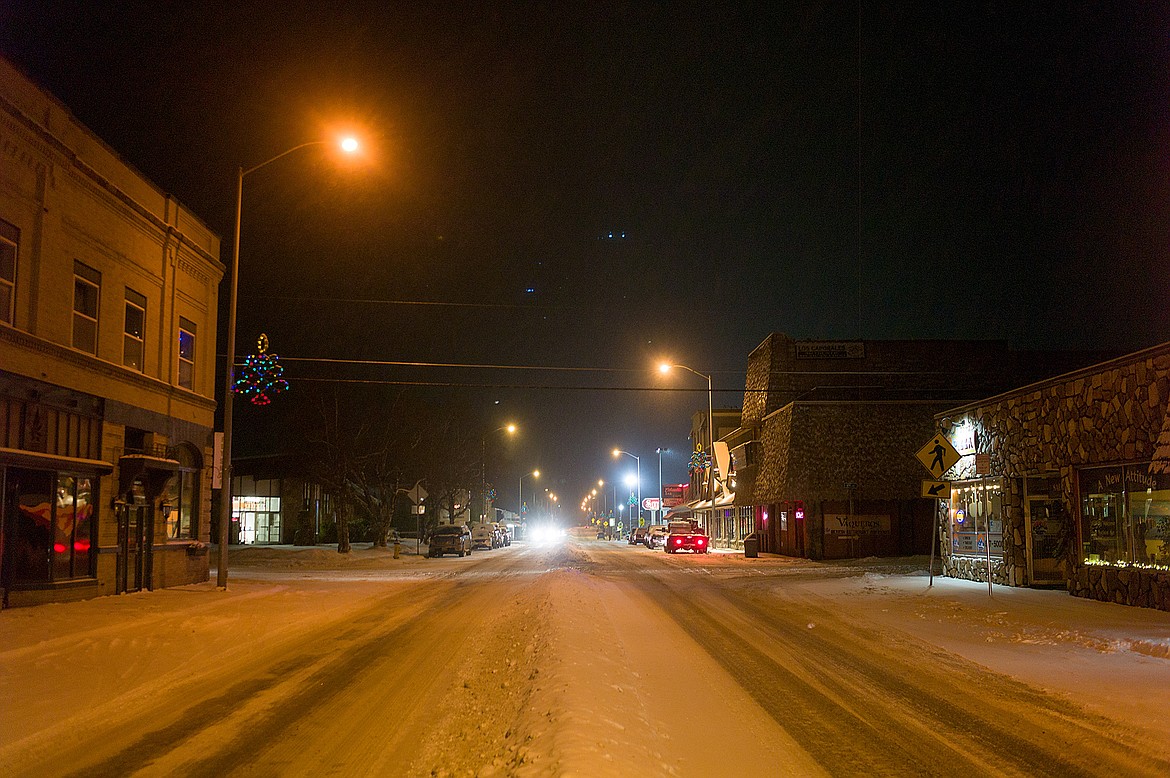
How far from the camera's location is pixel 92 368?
741 inches

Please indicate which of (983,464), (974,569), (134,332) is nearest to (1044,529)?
(983,464)

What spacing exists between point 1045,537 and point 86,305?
22866mm

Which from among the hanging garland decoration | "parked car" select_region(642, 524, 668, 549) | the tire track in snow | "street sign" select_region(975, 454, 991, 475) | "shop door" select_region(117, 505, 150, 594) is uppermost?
the hanging garland decoration

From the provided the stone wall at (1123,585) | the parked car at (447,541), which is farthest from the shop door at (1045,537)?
the parked car at (447,541)

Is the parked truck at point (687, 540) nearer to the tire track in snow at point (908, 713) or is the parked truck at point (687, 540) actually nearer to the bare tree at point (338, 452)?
the bare tree at point (338, 452)

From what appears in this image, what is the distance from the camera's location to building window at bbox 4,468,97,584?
648 inches

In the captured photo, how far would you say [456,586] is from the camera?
25.1m

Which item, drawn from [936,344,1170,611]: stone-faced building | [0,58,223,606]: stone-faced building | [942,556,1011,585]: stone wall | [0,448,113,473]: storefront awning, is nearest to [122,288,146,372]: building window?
[0,58,223,606]: stone-faced building

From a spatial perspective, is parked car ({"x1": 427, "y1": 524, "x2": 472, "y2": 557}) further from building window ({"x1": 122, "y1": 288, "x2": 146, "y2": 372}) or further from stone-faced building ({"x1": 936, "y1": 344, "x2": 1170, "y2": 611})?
stone-faced building ({"x1": 936, "y1": 344, "x2": 1170, "y2": 611})

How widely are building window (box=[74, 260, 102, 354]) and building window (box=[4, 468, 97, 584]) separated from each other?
9.53 ft

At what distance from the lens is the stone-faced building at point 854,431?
38.5m

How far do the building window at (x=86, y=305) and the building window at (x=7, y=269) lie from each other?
198 cm

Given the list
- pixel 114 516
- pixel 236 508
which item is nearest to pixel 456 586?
pixel 114 516

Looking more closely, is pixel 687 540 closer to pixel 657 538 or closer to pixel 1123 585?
pixel 657 538
